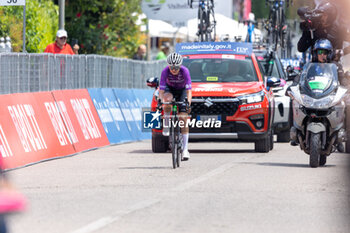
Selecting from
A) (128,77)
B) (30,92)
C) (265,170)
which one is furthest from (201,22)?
(265,170)

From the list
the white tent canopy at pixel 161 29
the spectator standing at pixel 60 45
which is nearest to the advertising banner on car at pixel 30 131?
the spectator standing at pixel 60 45

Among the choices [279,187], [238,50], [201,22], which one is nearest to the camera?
[279,187]

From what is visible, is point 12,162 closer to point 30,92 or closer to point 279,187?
point 30,92

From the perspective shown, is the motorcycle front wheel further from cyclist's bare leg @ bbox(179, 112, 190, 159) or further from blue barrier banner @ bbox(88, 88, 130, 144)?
blue barrier banner @ bbox(88, 88, 130, 144)

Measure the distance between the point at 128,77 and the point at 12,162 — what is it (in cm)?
Result: 1015

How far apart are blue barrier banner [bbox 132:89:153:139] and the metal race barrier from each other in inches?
13.0

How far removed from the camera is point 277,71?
72.8 feet

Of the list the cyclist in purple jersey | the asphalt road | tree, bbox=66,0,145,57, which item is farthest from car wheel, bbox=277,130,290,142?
tree, bbox=66,0,145,57

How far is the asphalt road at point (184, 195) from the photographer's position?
8453 mm

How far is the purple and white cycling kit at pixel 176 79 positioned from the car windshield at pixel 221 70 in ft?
10.2

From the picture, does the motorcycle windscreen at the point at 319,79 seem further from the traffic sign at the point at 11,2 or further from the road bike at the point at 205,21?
the road bike at the point at 205,21

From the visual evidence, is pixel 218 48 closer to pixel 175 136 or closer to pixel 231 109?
pixel 231 109

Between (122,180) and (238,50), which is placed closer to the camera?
(122,180)

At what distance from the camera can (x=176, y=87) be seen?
1540 centimetres
